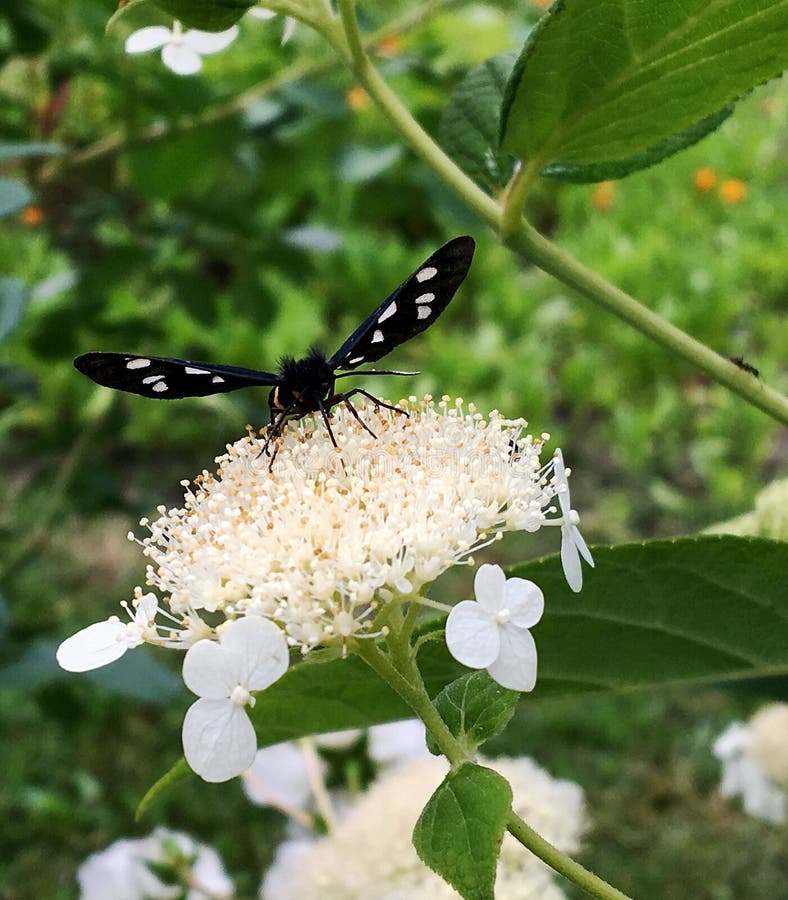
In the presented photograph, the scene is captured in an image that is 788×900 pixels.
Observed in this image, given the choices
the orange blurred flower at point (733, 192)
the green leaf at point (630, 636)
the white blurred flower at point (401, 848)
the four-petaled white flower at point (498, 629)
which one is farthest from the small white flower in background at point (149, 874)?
the orange blurred flower at point (733, 192)

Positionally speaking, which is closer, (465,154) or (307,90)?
(465,154)

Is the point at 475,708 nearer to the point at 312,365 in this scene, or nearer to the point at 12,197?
the point at 312,365

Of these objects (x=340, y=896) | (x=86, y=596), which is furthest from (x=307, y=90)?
(x=86, y=596)

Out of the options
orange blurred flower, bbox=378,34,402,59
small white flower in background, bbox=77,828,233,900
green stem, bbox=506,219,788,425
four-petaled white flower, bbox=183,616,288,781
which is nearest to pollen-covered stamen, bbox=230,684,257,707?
four-petaled white flower, bbox=183,616,288,781

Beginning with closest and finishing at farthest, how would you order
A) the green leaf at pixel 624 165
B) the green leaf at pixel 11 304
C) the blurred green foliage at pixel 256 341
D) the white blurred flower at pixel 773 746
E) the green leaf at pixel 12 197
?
1. the green leaf at pixel 624 165
2. the green leaf at pixel 12 197
3. the green leaf at pixel 11 304
4. the white blurred flower at pixel 773 746
5. the blurred green foliage at pixel 256 341

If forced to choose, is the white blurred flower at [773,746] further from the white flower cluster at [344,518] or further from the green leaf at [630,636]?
the white flower cluster at [344,518]

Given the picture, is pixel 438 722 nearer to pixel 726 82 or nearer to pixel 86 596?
pixel 726 82

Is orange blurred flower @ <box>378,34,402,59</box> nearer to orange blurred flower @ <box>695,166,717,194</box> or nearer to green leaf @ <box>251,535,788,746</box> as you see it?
green leaf @ <box>251,535,788,746</box>
